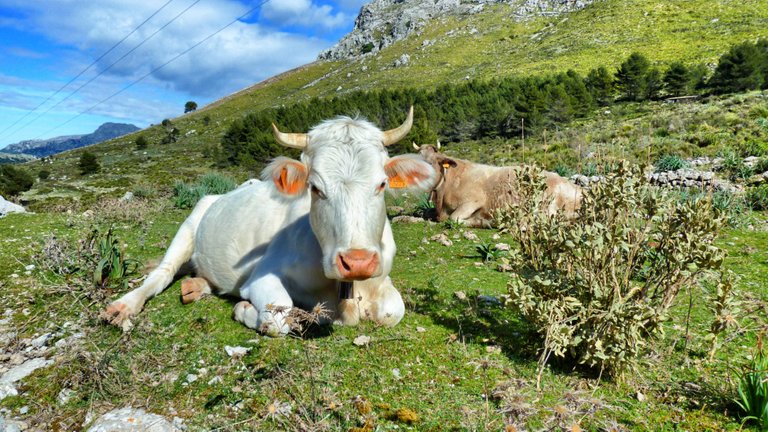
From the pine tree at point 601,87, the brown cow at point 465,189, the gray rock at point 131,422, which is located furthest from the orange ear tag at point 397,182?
the pine tree at point 601,87

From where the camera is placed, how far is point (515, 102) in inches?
1801

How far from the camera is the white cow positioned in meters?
3.52

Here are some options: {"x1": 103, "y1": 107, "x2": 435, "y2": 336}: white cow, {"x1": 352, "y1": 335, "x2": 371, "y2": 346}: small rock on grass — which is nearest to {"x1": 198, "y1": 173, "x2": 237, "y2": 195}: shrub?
{"x1": 103, "y1": 107, "x2": 435, "y2": 336}: white cow

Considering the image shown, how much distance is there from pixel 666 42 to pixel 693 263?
89.6m

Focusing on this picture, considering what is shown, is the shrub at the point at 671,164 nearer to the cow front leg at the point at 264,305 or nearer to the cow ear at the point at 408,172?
the cow ear at the point at 408,172

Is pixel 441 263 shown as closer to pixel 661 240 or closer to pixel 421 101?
pixel 661 240

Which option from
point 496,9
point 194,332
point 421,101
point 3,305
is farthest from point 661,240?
point 496,9

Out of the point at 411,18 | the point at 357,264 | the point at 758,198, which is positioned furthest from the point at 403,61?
the point at 357,264

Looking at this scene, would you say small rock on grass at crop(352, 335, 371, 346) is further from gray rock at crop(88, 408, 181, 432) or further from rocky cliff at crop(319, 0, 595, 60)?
rocky cliff at crop(319, 0, 595, 60)

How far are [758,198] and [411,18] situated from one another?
16692 centimetres

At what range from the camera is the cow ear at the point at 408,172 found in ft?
13.6

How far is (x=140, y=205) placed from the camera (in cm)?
1204

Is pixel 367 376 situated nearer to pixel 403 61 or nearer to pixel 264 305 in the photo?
pixel 264 305

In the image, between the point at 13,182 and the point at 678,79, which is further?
the point at 678,79
